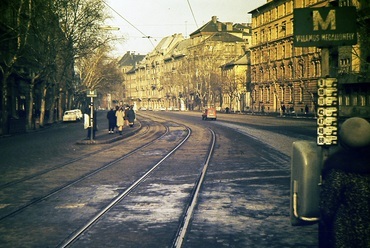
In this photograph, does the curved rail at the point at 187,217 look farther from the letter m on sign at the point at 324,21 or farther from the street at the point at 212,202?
the letter m on sign at the point at 324,21

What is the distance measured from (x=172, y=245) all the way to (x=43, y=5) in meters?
28.9

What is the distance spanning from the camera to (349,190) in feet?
10.5

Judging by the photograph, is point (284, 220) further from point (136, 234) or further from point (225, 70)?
point (225, 70)

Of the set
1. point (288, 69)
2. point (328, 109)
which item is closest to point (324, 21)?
point (328, 109)

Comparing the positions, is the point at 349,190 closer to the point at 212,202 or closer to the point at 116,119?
the point at 212,202

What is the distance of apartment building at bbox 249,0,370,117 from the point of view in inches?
1903

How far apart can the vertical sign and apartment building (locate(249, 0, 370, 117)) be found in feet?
136

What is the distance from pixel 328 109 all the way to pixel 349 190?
1.06 metres

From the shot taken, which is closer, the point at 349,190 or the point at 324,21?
the point at 349,190

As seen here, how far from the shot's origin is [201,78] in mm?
93125

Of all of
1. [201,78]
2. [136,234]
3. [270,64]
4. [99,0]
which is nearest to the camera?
[136,234]

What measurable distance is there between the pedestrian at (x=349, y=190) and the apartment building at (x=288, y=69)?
42325 mm

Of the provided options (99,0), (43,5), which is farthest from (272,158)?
(99,0)

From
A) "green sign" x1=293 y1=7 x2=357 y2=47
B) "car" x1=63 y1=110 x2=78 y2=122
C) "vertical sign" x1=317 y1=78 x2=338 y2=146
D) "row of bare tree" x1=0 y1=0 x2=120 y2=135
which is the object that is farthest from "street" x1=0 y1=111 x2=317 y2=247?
"car" x1=63 y1=110 x2=78 y2=122
